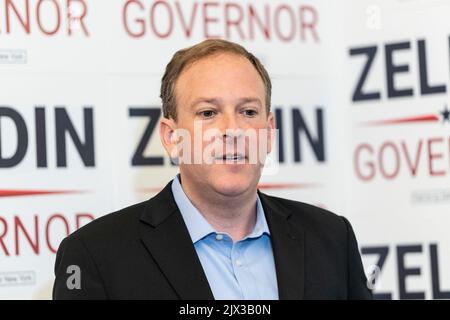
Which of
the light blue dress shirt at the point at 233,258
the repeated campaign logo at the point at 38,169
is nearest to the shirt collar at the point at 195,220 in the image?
the light blue dress shirt at the point at 233,258

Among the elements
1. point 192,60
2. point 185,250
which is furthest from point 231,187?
point 192,60

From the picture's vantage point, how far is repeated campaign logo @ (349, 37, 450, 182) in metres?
2.78

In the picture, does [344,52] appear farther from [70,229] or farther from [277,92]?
[70,229]

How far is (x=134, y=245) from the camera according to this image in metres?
1.72

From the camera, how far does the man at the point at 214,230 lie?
169cm

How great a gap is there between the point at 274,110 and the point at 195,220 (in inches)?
40.7

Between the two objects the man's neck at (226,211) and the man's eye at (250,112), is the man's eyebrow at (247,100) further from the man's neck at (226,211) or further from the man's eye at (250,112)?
the man's neck at (226,211)

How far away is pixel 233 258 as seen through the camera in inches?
70.5

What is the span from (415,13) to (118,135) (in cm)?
107

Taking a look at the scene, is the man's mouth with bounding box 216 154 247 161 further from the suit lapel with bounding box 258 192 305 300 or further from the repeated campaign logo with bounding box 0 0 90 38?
the repeated campaign logo with bounding box 0 0 90 38

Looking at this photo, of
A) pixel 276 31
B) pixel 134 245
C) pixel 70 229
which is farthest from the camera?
pixel 276 31

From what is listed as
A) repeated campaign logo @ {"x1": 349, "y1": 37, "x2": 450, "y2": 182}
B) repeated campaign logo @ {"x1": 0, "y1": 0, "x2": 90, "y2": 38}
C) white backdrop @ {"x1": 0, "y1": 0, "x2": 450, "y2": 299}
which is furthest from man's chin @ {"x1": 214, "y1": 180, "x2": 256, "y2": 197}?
repeated campaign logo @ {"x1": 349, "y1": 37, "x2": 450, "y2": 182}

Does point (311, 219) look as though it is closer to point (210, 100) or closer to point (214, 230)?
point (214, 230)

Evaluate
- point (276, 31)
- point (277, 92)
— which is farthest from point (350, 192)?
point (276, 31)
